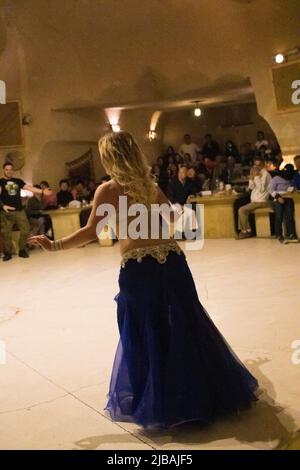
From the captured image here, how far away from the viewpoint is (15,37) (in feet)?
35.1

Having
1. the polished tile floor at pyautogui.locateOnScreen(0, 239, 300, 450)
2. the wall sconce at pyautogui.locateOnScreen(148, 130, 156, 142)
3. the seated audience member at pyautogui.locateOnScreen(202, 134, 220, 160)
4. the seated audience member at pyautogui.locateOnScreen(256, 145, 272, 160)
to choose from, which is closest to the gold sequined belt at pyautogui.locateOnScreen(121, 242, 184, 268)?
the polished tile floor at pyautogui.locateOnScreen(0, 239, 300, 450)

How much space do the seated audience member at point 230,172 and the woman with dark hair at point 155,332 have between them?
921 centimetres

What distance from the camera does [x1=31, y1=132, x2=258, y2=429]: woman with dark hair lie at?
2545 mm

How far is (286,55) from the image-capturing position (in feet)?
29.7

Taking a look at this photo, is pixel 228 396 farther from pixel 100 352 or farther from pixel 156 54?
pixel 156 54

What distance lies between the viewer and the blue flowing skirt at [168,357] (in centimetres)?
254

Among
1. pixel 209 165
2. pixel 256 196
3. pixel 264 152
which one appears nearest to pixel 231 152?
pixel 209 165

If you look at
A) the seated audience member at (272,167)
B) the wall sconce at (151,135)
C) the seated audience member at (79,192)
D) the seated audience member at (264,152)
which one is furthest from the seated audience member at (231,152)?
the seated audience member at (79,192)

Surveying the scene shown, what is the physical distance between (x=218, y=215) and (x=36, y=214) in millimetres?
3501

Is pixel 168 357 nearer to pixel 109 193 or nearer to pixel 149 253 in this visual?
pixel 149 253

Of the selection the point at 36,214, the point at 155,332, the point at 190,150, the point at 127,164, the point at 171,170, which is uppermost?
the point at 190,150

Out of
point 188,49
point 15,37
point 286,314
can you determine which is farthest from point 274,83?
point 286,314

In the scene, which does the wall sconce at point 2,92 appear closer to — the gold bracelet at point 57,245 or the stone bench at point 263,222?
the stone bench at point 263,222
